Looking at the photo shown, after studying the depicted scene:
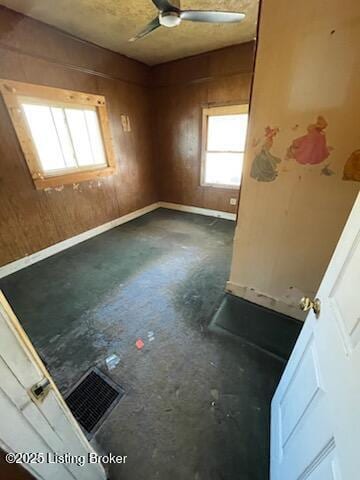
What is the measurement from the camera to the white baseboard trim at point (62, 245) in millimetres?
2553

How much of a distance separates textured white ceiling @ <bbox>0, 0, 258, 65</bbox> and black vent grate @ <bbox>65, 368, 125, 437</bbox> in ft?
11.0

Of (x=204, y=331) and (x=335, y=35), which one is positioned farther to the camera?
(x=204, y=331)

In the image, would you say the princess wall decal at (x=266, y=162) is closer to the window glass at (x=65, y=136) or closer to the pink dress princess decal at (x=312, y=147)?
the pink dress princess decal at (x=312, y=147)

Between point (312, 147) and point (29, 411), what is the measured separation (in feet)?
5.94

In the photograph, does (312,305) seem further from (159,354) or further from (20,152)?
(20,152)

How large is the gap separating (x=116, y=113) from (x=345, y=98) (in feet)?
10.9

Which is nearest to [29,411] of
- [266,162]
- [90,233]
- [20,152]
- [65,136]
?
[266,162]

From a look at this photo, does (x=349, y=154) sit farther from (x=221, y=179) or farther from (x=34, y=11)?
(x=34, y=11)

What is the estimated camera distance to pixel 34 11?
2.15m

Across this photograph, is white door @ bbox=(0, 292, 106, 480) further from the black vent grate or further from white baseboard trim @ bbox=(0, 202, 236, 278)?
white baseboard trim @ bbox=(0, 202, 236, 278)

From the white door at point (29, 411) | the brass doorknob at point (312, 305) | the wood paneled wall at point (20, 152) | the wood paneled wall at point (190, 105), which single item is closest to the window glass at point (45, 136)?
the wood paneled wall at point (20, 152)

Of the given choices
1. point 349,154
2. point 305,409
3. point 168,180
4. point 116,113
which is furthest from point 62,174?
point 305,409

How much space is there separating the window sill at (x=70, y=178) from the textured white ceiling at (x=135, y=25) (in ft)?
5.43

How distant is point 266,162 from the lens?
1.50 metres
